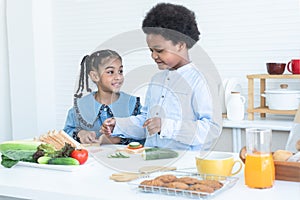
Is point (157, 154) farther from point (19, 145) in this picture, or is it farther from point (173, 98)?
point (19, 145)

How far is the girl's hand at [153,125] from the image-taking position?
1.72 m

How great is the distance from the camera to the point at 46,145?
1.73 meters

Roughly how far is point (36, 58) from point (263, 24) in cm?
178

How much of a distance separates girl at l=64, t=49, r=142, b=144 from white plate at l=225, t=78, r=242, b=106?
1.15 m

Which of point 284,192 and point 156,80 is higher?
point 156,80

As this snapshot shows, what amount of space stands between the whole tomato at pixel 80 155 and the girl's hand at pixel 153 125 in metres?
0.25

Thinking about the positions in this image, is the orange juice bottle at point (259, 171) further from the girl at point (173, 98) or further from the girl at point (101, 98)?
the girl at point (101, 98)

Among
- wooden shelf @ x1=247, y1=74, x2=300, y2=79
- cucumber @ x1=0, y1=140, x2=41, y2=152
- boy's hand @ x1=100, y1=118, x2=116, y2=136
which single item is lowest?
cucumber @ x1=0, y1=140, x2=41, y2=152

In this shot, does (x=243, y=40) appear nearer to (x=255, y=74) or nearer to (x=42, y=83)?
(x=255, y=74)

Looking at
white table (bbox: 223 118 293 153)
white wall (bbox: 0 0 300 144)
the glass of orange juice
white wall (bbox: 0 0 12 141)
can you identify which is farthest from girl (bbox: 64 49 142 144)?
white wall (bbox: 0 0 12 141)

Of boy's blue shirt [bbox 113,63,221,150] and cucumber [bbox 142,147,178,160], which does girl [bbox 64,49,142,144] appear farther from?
cucumber [bbox 142,147,178,160]

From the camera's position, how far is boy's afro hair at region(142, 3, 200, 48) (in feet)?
6.35

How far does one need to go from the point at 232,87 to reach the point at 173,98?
1174 millimetres

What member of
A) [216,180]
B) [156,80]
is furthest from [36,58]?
[216,180]
